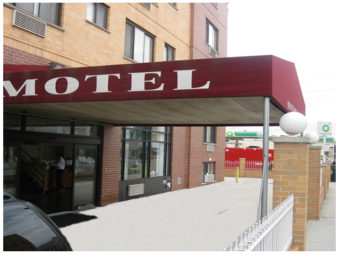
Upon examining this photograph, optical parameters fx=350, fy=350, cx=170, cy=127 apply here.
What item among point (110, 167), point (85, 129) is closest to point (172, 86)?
point (85, 129)

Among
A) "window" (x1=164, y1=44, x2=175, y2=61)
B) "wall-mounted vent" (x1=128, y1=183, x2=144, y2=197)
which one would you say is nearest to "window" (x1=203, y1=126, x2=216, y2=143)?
"window" (x1=164, y1=44, x2=175, y2=61)

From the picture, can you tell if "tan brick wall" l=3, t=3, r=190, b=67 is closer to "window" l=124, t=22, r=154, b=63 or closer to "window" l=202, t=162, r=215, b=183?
"window" l=124, t=22, r=154, b=63

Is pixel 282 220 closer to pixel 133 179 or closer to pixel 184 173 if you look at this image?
pixel 133 179

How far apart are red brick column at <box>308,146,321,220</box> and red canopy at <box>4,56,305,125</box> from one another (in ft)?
12.7

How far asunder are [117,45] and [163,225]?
6.18 m

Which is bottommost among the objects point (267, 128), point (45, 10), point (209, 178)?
point (209, 178)

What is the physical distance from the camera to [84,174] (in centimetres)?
1058

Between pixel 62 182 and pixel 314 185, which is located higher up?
pixel 314 185

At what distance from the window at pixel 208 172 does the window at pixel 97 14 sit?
1100 cm

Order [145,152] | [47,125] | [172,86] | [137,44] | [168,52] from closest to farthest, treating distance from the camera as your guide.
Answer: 1. [172,86]
2. [47,125]
3. [137,44]
4. [145,152]
5. [168,52]

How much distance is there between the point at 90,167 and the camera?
10852 mm

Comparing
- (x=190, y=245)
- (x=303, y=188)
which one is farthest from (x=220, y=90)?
(x=190, y=245)

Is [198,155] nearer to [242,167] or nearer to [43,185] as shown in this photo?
[43,185]

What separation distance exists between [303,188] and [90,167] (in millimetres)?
6756
